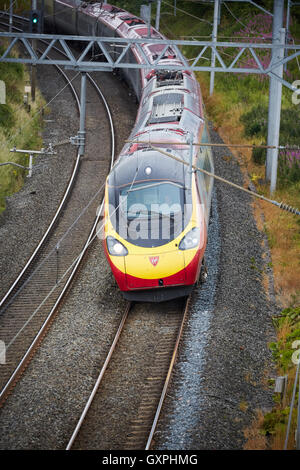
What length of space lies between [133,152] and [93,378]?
18.1ft

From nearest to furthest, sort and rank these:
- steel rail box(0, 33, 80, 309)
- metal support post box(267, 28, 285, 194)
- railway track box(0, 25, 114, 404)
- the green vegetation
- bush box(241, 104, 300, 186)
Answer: the green vegetation, railway track box(0, 25, 114, 404), steel rail box(0, 33, 80, 309), metal support post box(267, 28, 285, 194), bush box(241, 104, 300, 186)

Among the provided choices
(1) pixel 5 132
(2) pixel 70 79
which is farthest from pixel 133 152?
(2) pixel 70 79

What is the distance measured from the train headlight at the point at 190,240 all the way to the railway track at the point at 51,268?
7.30ft

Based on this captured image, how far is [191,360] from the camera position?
12.3m

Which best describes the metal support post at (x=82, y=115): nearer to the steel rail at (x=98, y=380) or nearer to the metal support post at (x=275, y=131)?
the metal support post at (x=275, y=131)

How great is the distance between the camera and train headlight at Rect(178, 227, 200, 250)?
13.6m

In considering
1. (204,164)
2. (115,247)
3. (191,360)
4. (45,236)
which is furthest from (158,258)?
(45,236)

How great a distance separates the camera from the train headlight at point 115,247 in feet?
45.0

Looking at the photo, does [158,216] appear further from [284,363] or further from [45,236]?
[45,236]

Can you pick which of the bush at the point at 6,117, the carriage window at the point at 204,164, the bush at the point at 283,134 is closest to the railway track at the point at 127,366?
the carriage window at the point at 204,164

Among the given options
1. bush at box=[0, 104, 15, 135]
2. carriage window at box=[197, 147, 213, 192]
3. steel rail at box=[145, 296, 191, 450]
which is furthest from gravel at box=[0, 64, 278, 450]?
bush at box=[0, 104, 15, 135]

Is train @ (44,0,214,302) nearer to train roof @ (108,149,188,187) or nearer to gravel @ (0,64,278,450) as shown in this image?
train roof @ (108,149,188,187)

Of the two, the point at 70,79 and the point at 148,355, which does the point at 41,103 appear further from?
the point at 148,355

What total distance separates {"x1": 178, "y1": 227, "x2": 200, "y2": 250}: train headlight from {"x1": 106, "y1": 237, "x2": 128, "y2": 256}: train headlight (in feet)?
3.65
